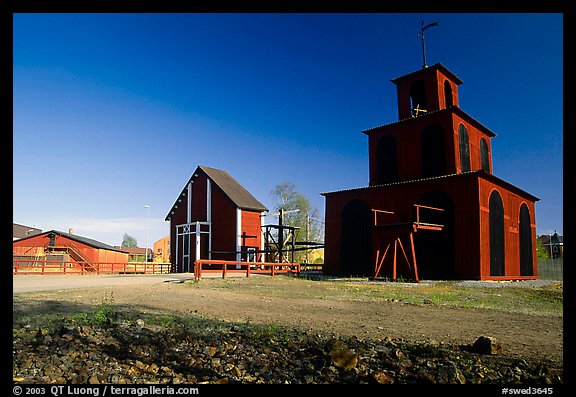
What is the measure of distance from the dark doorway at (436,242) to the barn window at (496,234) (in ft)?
6.92

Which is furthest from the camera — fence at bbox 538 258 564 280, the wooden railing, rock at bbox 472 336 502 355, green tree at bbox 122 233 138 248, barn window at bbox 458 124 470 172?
green tree at bbox 122 233 138 248

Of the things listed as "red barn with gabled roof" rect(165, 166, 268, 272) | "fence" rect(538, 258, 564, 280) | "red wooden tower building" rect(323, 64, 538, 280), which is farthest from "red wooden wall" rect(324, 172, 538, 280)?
"red barn with gabled roof" rect(165, 166, 268, 272)

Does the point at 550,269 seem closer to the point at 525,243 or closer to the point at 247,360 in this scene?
the point at 525,243

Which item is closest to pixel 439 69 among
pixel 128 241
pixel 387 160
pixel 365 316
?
pixel 387 160

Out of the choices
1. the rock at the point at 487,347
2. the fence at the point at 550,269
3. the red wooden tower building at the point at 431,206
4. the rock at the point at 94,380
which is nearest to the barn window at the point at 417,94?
the red wooden tower building at the point at 431,206

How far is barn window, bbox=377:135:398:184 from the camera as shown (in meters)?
25.8

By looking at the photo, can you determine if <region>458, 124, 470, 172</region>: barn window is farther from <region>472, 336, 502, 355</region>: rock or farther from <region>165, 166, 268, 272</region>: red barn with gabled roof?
<region>472, 336, 502, 355</region>: rock

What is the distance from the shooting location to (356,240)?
79.3ft

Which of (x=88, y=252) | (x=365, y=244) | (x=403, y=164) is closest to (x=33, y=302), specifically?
(x=365, y=244)

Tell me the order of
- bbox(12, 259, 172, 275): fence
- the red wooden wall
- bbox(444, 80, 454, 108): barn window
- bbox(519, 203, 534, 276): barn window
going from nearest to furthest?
the red wooden wall < bbox(519, 203, 534, 276): barn window < bbox(444, 80, 454, 108): barn window < bbox(12, 259, 172, 275): fence

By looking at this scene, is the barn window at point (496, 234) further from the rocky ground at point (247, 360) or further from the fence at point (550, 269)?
the rocky ground at point (247, 360)

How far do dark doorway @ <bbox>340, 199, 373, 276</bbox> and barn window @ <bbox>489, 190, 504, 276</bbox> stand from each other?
20.5ft

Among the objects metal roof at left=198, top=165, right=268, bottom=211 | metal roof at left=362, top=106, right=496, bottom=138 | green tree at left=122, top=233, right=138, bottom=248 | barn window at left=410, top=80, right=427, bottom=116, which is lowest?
green tree at left=122, top=233, right=138, bottom=248

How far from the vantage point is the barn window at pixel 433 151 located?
23.5 m
